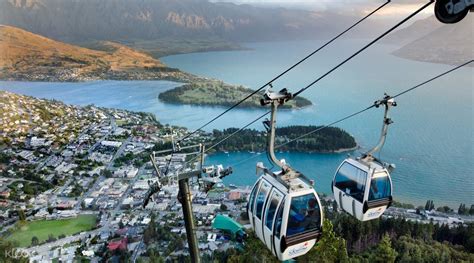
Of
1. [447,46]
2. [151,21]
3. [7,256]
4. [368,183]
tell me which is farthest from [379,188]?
[151,21]

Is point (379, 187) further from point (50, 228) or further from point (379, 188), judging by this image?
point (50, 228)

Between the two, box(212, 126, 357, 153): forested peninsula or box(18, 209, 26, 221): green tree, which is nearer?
box(18, 209, 26, 221): green tree

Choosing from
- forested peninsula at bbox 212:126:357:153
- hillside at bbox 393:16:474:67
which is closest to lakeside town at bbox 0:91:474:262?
forested peninsula at bbox 212:126:357:153

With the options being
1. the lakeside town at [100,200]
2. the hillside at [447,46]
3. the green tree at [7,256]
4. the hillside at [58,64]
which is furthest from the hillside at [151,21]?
the green tree at [7,256]

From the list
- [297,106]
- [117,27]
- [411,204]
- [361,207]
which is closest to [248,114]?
[297,106]

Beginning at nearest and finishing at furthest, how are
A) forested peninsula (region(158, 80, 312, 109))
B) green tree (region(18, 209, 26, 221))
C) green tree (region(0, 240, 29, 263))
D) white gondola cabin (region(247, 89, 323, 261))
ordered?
white gondola cabin (region(247, 89, 323, 261)) → green tree (region(0, 240, 29, 263)) → green tree (region(18, 209, 26, 221)) → forested peninsula (region(158, 80, 312, 109))

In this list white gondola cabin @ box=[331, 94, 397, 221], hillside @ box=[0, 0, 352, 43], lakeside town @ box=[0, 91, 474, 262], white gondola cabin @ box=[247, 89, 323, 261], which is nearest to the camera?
white gondola cabin @ box=[247, 89, 323, 261]

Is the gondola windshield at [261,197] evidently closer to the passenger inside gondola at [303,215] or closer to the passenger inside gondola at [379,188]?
the passenger inside gondola at [303,215]

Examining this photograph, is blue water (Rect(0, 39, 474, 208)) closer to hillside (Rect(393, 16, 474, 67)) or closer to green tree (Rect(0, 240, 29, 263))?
hillside (Rect(393, 16, 474, 67))
